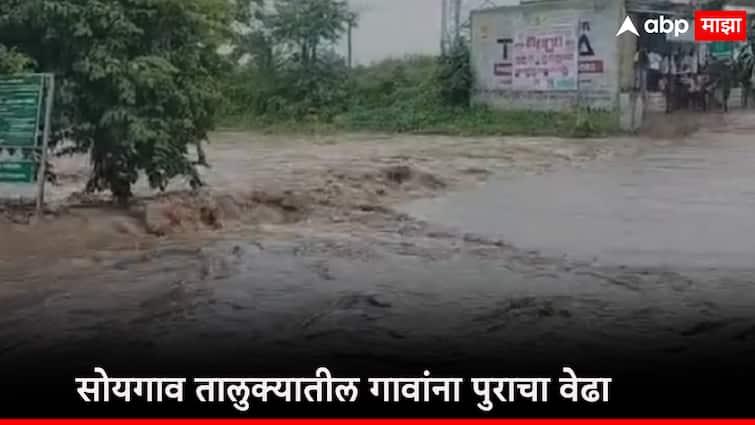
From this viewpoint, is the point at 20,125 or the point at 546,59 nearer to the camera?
the point at 20,125

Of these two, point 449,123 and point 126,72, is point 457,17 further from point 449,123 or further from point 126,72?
point 126,72

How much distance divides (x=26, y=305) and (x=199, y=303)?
3.63 ft

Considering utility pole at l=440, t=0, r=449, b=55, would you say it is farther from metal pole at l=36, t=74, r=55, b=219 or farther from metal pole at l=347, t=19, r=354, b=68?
metal pole at l=36, t=74, r=55, b=219

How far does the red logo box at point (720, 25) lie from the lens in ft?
87.5

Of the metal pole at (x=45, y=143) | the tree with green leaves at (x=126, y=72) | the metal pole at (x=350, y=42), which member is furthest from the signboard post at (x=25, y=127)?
the metal pole at (x=350, y=42)

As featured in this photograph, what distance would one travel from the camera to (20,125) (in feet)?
28.9

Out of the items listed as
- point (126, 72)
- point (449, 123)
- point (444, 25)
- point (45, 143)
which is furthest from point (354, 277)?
point (444, 25)

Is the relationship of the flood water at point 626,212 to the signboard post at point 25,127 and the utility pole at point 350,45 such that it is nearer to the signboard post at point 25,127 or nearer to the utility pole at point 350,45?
the signboard post at point 25,127

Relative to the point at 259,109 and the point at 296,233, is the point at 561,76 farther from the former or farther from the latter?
the point at 296,233

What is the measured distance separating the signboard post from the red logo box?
21301 millimetres

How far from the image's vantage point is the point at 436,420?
3.57 metres

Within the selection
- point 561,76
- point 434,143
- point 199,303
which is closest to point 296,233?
point 199,303

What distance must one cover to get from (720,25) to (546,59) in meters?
5.37

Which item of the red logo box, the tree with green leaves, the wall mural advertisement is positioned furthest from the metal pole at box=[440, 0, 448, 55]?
the tree with green leaves
